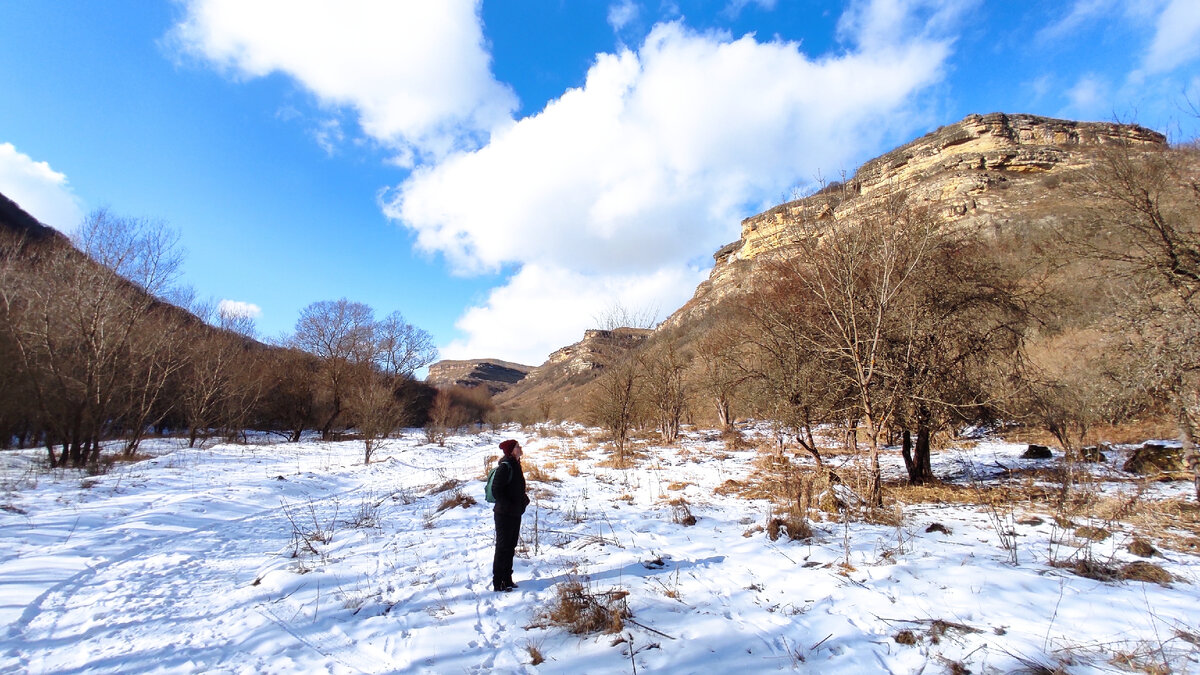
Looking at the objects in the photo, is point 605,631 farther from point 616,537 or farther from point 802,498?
point 802,498

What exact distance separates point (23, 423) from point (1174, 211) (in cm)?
4132

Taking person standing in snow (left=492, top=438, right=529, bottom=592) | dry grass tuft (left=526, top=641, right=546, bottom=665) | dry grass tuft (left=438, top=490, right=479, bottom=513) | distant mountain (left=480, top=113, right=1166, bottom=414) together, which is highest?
distant mountain (left=480, top=113, right=1166, bottom=414)

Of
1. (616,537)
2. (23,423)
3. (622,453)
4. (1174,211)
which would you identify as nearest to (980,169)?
(1174,211)

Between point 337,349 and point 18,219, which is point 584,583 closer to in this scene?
point 337,349

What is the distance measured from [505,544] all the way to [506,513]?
33 cm

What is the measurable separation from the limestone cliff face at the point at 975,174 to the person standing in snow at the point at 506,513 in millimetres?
7148

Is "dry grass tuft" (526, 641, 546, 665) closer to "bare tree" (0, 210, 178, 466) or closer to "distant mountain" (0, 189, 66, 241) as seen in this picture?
"bare tree" (0, 210, 178, 466)

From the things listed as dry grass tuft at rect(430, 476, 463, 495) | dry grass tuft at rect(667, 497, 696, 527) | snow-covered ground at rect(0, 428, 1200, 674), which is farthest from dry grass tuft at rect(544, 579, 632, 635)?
dry grass tuft at rect(430, 476, 463, 495)

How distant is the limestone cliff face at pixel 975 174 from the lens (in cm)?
899

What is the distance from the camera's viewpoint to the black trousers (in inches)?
191

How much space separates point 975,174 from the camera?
54281 mm

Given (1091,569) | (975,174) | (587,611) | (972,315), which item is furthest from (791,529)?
(975,174)

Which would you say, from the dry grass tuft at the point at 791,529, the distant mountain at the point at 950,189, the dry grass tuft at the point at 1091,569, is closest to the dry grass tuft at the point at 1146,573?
the dry grass tuft at the point at 1091,569

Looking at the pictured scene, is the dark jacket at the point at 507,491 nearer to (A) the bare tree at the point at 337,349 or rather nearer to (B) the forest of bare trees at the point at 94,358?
(B) the forest of bare trees at the point at 94,358
